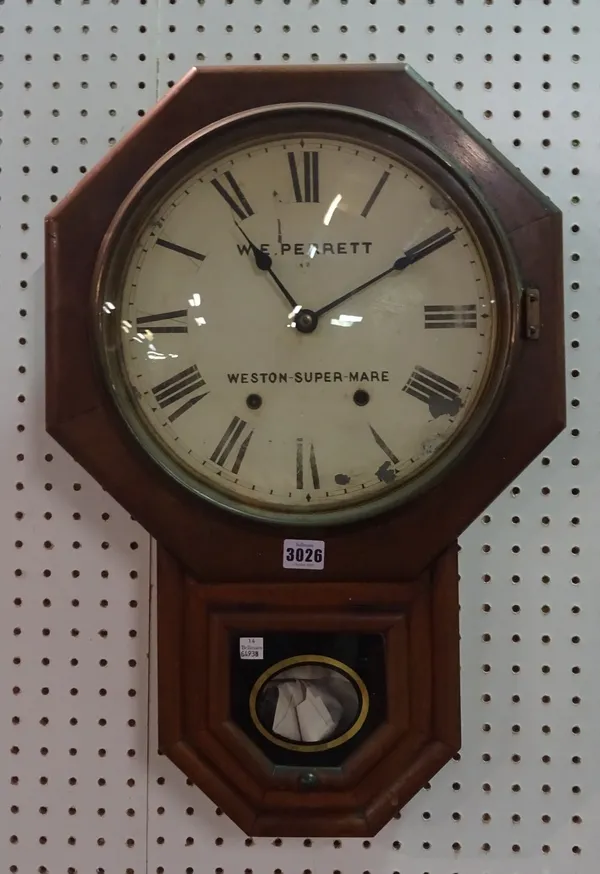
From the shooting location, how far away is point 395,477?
0.67 meters

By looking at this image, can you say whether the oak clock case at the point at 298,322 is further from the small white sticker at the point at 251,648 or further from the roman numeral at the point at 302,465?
the small white sticker at the point at 251,648

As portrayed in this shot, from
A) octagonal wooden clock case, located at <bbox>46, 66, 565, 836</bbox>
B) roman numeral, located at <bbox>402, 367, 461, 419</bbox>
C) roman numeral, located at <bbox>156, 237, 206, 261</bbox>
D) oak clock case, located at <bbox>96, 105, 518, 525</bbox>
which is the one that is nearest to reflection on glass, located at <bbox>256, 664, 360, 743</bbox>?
octagonal wooden clock case, located at <bbox>46, 66, 565, 836</bbox>

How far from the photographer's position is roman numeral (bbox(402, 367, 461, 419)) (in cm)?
67

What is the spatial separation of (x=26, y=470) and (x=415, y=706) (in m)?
0.51

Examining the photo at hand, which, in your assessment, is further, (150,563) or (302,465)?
(150,563)

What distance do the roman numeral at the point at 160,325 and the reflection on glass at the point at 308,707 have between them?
1.11ft

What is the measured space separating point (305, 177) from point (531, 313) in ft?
0.80

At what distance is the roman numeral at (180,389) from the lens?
681mm

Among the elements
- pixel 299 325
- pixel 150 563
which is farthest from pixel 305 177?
pixel 150 563

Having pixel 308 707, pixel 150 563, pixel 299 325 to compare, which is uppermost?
pixel 299 325

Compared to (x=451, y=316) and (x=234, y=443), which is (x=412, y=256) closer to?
(x=451, y=316)

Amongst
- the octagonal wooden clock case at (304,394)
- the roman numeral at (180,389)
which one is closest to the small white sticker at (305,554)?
the octagonal wooden clock case at (304,394)

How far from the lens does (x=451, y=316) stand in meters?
0.67

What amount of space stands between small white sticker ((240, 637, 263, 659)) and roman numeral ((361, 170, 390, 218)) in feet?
1.34
